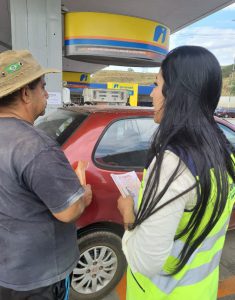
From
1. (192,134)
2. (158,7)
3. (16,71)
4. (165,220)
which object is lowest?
(165,220)

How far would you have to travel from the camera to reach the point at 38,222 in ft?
4.26

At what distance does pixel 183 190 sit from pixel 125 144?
170cm

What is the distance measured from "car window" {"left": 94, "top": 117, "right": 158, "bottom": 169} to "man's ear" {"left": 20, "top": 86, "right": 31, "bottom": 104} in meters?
1.09

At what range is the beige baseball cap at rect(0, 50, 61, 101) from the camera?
1.28 metres

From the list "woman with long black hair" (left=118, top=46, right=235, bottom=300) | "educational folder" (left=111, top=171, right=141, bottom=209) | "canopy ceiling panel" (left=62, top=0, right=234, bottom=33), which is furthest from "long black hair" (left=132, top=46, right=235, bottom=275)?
"canopy ceiling panel" (left=62, top=0, right=234, bottom=33)

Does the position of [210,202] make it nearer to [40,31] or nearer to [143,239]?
[143,239]

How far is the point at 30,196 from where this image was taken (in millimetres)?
1254

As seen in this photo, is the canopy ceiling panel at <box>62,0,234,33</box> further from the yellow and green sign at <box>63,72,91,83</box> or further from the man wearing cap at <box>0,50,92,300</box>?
the yellow and green sign at <box>63,72,91,83</box>

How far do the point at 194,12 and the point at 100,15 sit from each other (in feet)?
9.03

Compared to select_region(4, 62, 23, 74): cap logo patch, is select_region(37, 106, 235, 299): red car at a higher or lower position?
lower

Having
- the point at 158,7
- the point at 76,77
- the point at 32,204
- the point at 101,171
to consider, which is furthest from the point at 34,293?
the point at 76,77

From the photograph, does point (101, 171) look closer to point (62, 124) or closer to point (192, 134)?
point (62, 124)

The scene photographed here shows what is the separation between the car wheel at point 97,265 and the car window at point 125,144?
617 mm

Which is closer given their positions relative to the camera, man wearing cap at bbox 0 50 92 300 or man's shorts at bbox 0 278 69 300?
man wearing cap at bbox 0 50 92 300
